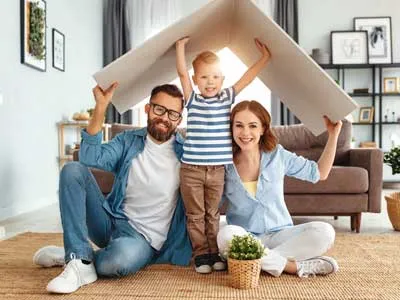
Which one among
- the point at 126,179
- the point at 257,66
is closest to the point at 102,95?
the point at 126,179

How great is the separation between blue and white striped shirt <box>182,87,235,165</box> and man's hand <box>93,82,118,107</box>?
326mm

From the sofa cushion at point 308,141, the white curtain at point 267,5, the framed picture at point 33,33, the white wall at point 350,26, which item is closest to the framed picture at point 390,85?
the white wall at point 350,26

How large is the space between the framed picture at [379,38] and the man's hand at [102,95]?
6.01 meters

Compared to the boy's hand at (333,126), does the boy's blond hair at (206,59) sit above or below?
above

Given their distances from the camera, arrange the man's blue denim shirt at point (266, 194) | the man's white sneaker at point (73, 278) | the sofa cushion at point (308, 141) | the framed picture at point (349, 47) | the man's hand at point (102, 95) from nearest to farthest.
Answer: the man's white sneaker at point (73, 278) < the man's hand at point (102, 95) < the man's blue denim shirt at point (266, 194) < the sofa cushion at point (308, 141) < the framed picture at point (349, 47)

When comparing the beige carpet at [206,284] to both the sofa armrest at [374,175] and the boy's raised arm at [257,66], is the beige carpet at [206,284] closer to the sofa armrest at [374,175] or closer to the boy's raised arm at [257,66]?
the boy's raised arm at [257,66]

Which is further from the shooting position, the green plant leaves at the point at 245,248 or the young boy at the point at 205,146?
the young boy at the point at 205,146

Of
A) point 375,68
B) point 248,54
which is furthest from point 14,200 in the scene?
point 375,68

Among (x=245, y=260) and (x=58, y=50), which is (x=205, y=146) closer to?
(x=245, y=260)

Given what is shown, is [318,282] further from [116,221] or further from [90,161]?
[90,161]

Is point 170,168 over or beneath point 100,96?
beneath

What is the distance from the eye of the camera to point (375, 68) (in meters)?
7.32

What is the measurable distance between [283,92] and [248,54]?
9.2 inches

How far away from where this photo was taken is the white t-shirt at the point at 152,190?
7.08 ft
